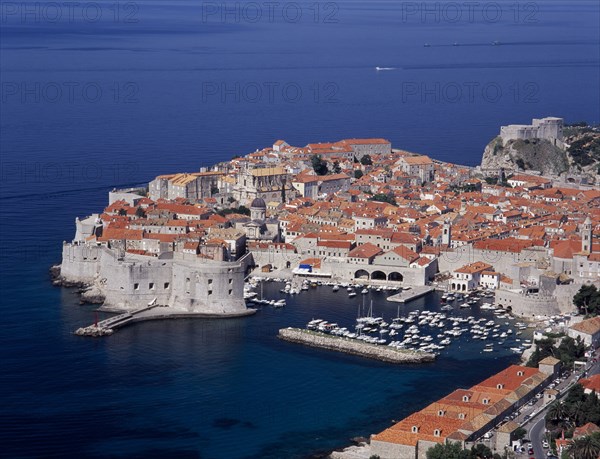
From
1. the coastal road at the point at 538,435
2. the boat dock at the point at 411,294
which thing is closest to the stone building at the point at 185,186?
the boat dock at the point at 411,294

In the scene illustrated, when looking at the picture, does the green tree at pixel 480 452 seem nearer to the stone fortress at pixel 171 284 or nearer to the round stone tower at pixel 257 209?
the stone fortress at pixel 171 284

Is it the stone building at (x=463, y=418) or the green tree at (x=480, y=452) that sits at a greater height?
the stone building at (x=463, y=418)

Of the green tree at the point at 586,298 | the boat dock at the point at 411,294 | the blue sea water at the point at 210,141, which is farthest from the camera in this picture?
the boat dock at the point at 411,294

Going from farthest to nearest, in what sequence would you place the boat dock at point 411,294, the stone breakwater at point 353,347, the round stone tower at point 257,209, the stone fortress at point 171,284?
the round stone tower at point 257,209
the boat dock at point 411,294
the stone fortress at point 171,284
the stone breakwater at point 353,347

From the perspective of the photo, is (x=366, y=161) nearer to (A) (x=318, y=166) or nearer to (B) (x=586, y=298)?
(A) (x=318, y=166)

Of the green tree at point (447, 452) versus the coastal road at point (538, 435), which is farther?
the coastal road at point (538, 435)

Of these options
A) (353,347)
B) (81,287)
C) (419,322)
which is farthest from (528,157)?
(353,347)

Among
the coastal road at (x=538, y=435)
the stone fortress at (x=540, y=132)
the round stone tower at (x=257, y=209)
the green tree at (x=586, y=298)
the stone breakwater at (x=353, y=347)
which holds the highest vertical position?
the stone fortress at (x=540, y=132)
